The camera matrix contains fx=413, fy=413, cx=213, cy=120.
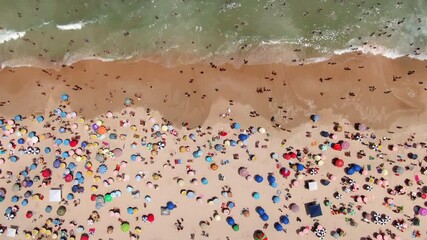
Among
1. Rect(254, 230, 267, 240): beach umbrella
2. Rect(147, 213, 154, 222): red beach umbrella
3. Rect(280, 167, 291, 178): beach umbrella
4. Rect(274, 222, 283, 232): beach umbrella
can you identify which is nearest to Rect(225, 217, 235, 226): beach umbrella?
Rect(254, 230, 267, 240): beach umbrella

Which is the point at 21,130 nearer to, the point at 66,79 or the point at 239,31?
the point at 66,79

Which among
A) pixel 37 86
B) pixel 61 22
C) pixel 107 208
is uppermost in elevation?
pixel 61 22

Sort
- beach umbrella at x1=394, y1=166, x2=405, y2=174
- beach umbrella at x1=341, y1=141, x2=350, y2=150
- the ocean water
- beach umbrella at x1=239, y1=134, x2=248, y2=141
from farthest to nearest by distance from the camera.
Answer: the ocean water
beach umbrella at x1=239, y1=134, x2=248, y2=141
beach umbrella at x1=341, y1=141, x2=350, y2=150
beach umbrella at x1=394, y1=166, x2=405, y2=174

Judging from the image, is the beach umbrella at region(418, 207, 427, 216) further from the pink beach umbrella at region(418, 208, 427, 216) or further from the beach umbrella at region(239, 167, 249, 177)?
the beach umbrella at region(239, 167, 249, 177)

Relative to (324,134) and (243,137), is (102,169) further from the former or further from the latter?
(324,134)

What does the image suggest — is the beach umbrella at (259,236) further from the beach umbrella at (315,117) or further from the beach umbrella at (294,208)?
the beach umbrella at (315,117)

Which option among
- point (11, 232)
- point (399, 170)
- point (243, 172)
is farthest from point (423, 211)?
point (11, 232)

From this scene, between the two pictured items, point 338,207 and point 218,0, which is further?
point 218,0

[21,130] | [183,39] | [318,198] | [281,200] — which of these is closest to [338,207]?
[318,198]
